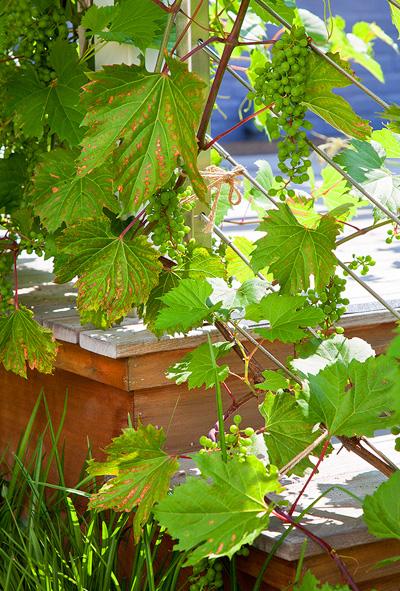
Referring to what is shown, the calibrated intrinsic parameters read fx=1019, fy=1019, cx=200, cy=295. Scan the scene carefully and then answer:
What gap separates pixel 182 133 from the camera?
1354mm

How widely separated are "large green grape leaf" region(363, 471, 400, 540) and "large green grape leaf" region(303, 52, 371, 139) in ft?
1.52

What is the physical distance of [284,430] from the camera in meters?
1.42

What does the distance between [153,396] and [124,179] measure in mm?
559

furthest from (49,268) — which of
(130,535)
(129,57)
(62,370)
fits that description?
(130,535)

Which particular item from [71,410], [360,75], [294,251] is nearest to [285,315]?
[294,251]

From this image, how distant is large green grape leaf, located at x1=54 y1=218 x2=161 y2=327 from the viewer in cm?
147

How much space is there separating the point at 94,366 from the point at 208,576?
0.52m

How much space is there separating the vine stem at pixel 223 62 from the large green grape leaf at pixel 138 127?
0.11m

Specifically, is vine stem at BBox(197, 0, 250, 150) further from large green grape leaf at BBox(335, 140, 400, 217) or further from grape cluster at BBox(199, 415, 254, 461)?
grape cluster at BBox(199, 415, 254, 461)

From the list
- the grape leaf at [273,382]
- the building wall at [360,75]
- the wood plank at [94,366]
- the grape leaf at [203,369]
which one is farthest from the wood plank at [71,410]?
the building wall at [360,75]

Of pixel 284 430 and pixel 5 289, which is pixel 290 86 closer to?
pixel 284 430

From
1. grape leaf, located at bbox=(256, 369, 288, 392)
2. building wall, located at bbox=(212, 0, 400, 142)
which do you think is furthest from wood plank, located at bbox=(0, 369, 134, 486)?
building wall, located at bbox=(212, 0, 400, 142)

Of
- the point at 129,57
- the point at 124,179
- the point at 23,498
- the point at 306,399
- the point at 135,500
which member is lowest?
the point at 23,498

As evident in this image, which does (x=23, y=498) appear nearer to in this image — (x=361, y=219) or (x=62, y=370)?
(x=62, y=370)
